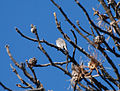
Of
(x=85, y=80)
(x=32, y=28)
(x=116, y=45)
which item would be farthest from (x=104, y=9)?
(x=32, y=28)

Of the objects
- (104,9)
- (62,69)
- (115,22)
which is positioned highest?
(104,9)

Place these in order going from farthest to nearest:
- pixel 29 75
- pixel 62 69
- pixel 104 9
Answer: pixel 104 9, pixel 62 69, pixel 29 75

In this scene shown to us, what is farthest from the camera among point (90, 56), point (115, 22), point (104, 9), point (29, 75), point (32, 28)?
point (104, 9)

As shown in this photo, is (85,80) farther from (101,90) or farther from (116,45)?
(116,45)

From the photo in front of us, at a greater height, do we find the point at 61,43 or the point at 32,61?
the point at 61,43

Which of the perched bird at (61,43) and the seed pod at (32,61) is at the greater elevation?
the perched bird at (61,43)

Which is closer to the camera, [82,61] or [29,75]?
[29,75]

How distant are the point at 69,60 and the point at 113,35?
0.76m

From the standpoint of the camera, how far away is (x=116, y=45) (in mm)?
4395

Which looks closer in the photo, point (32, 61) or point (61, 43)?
point (32, 61)

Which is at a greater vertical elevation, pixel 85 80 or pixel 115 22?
pixel 115 22

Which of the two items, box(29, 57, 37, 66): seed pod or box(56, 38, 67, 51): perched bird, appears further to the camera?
box(56, 38, 67, 51): perched bird

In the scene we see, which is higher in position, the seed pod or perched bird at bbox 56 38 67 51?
perched bird at bbox 56 38 67 51

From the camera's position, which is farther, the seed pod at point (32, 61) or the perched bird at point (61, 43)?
the perched bird at point (61, 43)
